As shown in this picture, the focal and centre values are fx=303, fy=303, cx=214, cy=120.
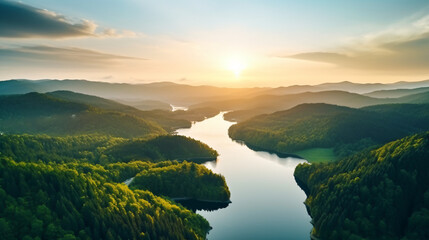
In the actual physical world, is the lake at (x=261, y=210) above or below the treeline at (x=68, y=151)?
below

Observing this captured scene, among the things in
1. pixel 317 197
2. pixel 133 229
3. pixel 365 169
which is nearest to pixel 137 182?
pixel 133 229

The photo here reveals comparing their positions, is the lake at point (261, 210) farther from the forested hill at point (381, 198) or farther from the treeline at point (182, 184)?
the forested hill at point (381, 198)

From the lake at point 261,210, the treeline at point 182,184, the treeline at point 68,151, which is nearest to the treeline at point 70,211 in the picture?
the lake at point 261,210

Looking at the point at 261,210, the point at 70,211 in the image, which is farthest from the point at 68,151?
the point at 261,210

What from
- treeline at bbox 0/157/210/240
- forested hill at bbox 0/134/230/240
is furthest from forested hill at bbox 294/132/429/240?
treeline at bbox 0/157/210/240

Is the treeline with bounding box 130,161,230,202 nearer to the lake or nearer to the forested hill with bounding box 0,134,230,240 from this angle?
the lake

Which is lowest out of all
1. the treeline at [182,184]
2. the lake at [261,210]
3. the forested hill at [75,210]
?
the lake at [261,210]

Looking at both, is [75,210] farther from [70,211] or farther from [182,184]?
[182,184]
